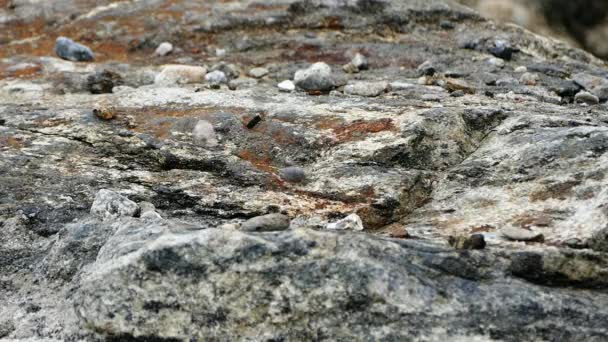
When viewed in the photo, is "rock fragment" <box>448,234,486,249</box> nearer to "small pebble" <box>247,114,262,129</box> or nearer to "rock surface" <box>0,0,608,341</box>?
"rock surface" <box>0,0,608,341</box>

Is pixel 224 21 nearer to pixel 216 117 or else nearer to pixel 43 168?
pixel 216 117

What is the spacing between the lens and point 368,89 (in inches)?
201

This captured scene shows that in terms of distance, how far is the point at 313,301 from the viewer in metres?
2.32

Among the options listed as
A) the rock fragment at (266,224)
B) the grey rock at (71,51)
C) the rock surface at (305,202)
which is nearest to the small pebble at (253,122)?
the rock surface at (305,202)

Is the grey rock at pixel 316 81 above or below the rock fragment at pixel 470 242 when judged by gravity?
below

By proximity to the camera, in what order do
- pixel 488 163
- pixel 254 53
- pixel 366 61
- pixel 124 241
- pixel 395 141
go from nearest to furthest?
1. pixel 124 241
2. pixel 488 163
3. pixel 395 141
4. pixel 366 61
5. pixel 254 53

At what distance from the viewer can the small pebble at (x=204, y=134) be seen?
4.04 metres

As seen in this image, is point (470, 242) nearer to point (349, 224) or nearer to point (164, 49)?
point (349, 224)

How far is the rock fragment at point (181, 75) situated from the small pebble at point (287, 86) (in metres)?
0.83

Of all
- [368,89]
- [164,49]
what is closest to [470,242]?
[368,89]

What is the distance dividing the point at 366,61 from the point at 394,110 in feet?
7.11

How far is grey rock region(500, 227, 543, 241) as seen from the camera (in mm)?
2605

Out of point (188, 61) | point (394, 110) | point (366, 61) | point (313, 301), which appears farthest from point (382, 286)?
point (188, 61)

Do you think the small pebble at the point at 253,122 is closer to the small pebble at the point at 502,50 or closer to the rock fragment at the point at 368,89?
the rock fragment at the point at 368,89
